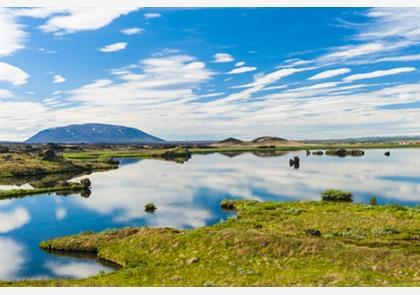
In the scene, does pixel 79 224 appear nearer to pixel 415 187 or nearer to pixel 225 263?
pixel 225 263

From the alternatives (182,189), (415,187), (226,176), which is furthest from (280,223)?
(226,176)

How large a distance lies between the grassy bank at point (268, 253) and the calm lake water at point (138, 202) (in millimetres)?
4246

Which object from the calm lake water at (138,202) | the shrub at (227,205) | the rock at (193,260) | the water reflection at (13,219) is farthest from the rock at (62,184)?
the rock at (193,260)

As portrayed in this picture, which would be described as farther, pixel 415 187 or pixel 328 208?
pixel 415 187

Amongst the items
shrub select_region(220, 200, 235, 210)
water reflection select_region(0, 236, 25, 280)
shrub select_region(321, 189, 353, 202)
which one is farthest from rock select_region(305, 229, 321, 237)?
shrub select_region(321, 189, 353, 202)

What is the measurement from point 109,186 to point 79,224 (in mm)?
40962

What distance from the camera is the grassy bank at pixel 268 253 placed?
97.7 ft

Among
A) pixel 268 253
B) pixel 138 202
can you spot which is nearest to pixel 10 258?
pixel 268 253

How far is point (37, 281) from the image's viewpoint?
31.9 m

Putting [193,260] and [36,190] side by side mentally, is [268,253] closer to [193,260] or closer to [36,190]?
[193,260]

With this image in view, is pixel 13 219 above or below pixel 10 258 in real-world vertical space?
above

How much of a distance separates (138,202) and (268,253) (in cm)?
4282

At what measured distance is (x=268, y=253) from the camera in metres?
35.6

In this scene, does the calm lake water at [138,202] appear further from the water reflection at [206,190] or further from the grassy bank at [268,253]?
the grassy bank at [268,253]
